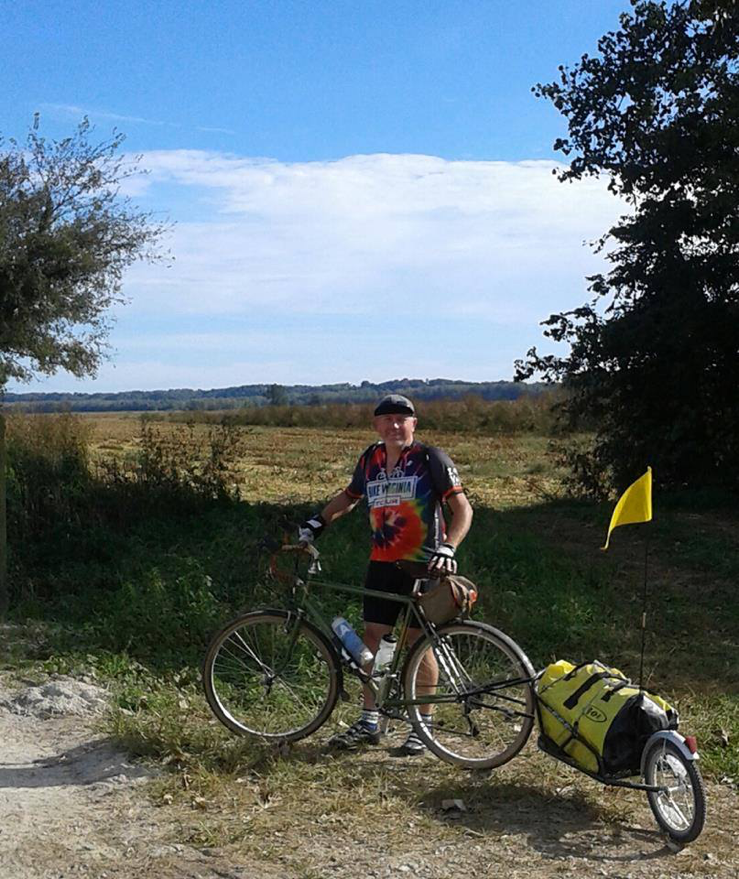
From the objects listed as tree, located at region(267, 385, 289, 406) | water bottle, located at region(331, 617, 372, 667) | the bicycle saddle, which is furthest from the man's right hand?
tree, located at region(267, 385, 289, 406)

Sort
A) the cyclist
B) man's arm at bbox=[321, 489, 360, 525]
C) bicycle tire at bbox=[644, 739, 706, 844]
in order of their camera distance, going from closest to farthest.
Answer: bicycle tire at bbox=[644, 739, 706, 844] < the cyclist < man's arm at bbox=[321, 489, 360, 525]

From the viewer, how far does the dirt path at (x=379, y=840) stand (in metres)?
4.27

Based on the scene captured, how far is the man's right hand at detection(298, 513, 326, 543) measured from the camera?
573cm

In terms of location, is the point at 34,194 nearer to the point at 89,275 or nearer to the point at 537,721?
the point at 89,275

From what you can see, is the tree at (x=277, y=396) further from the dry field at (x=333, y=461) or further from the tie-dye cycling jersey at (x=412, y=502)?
the tie-dye cycling jersey at (x=412, y=502)

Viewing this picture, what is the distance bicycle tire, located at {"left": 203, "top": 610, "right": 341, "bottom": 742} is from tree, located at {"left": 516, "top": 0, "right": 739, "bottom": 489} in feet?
33.7

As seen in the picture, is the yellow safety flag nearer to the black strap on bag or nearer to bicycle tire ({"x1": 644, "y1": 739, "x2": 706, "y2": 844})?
the black strap on bag

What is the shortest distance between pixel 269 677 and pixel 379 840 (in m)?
1.57

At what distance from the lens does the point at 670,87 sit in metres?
14.8

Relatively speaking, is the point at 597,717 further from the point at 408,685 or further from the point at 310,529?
the point at 310,529

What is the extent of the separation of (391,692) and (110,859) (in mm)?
1772

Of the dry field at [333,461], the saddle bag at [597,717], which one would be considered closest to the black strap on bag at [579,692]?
the saddle bag at [597,717]

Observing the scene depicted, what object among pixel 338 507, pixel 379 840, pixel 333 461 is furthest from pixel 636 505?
pixel 333 461

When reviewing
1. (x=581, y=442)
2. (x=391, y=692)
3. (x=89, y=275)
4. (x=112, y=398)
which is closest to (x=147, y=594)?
(x=391, y=692)
